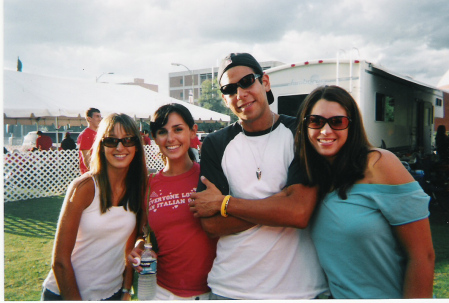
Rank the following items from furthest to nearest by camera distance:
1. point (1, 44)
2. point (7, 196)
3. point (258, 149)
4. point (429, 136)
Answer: point (429, 136), point (7, 196), point (1, 44), point (258, 149)

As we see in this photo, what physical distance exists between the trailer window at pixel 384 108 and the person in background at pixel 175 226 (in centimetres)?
498

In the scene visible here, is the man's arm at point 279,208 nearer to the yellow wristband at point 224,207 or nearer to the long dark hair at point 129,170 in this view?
the yellow wristband at point 224,207

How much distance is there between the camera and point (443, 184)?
6387 mm

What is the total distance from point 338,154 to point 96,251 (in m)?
1.39

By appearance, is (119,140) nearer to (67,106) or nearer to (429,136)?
A: (67,106)

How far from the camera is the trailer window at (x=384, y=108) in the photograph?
19.7 feet

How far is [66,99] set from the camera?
9.37 m

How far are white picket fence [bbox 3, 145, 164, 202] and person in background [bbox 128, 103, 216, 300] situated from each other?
6670 mm

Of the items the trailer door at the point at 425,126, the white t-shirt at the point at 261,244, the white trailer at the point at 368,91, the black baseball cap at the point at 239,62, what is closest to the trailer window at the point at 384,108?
the white trailer at the point at 368,91

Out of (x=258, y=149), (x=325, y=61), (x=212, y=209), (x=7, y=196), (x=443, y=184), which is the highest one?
(x=325, y=61)

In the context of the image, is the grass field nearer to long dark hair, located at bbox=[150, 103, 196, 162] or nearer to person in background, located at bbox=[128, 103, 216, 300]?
person in background, located at bbox=[128, 103, 216, 300]

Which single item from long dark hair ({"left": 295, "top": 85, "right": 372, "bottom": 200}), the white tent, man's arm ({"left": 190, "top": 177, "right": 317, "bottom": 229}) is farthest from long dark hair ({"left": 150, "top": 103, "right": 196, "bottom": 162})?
the white tent

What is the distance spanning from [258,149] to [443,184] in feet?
20.3

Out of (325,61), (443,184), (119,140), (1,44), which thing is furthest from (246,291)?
(443,184)
